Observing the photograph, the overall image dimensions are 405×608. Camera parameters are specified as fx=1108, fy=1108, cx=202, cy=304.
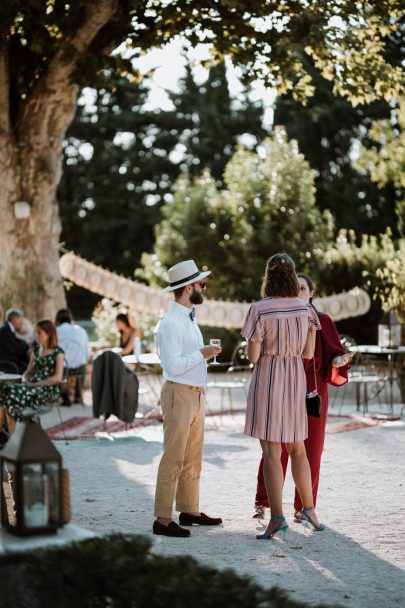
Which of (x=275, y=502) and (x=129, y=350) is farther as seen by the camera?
(x=129, y=350)

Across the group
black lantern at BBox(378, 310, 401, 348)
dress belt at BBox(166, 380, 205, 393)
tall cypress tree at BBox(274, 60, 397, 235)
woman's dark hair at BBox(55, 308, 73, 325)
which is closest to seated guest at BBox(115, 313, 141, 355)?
woman's dark hair at BBox(55, 308, 73, 325)

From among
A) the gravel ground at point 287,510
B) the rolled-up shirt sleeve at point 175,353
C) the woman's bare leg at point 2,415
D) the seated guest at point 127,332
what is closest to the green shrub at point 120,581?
the gravel ground at point 287,510

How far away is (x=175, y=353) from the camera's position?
6.91 meters

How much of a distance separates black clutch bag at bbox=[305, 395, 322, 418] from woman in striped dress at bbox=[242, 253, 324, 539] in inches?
10.6

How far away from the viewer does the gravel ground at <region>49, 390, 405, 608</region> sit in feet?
19.5

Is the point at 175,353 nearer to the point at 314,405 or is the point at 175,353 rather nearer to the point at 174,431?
the point at 174,431

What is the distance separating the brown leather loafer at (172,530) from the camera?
7000mm

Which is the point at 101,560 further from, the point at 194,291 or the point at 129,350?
the point at 129,350

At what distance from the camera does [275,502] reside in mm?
6895

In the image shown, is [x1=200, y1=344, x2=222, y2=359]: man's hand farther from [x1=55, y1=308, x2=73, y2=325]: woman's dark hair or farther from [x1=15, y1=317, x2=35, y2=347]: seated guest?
[x1=55, y1=308, x2=73, y2=325]: woman's dark hair

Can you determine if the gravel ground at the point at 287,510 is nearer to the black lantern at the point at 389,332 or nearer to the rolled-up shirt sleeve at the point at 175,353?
the rolled-up shirt sleeve at the point at 175,353

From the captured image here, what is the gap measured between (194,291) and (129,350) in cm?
757

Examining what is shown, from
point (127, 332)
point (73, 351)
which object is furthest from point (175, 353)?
point (73, 351)

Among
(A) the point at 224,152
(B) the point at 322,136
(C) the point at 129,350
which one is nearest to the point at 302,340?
(C) the point at 129,350
